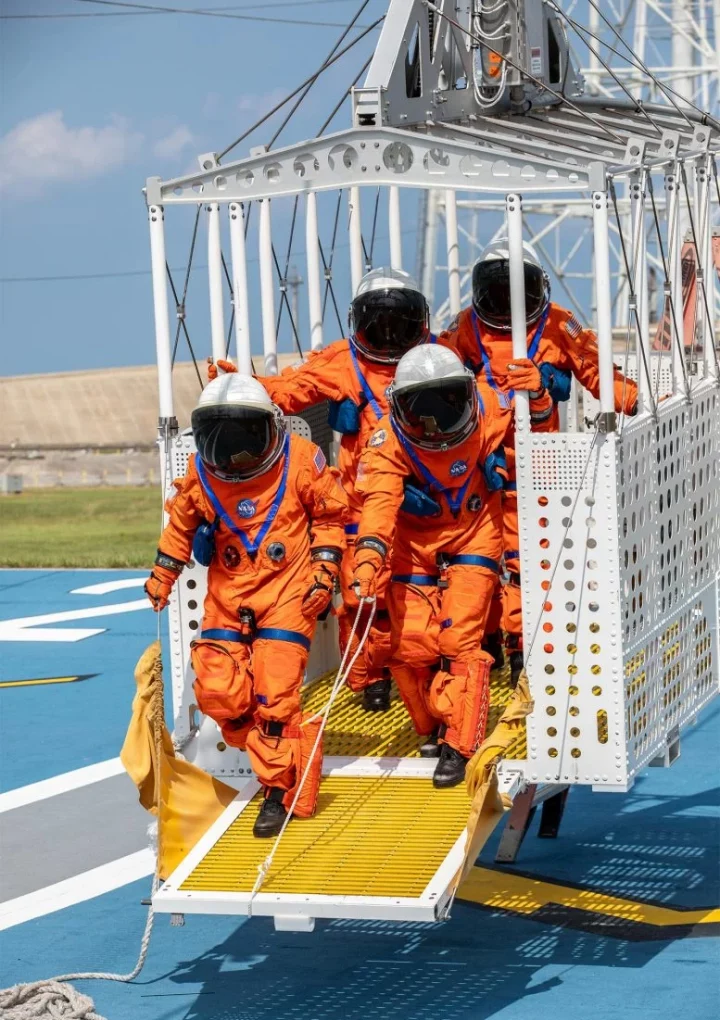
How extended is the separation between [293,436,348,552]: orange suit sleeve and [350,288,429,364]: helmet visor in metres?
1.03

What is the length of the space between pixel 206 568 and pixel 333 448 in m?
1.98

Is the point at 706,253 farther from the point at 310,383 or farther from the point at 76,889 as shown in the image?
the point at 76,889

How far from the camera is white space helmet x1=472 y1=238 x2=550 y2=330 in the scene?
27.2ft

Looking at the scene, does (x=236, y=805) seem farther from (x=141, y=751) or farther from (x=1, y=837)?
(x=1, y=837)

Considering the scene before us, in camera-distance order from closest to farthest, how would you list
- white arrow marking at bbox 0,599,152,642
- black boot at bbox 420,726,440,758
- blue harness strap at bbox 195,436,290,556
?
blue harness strap at bbox 195,436,290,556 < black boot at bbox 420,726,440,758 < white arrow marking at bbox 0,599,152,642

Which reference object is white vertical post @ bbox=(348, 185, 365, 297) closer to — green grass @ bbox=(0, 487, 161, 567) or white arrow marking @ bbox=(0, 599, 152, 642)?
white arrow marking @ bbox=(0, 599, 152, 642)

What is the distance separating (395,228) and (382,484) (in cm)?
291

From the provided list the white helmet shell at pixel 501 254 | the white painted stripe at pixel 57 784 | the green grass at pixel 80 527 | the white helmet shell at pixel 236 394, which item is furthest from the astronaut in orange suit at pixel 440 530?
the green grass at pixel 80 527

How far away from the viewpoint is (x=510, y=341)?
27.6 ft

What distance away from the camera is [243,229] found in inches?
296

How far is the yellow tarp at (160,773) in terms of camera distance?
6902mm

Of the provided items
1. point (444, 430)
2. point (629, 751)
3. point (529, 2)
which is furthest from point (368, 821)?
point (529, 2)

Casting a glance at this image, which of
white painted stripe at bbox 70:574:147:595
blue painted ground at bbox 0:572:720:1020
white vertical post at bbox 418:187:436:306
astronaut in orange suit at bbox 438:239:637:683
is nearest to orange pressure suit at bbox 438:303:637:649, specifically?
astronaut in orange suit at bbox 438:239:637:683

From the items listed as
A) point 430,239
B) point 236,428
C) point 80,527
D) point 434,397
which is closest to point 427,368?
point 434,397
